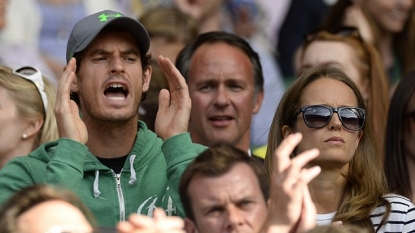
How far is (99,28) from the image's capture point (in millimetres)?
5941

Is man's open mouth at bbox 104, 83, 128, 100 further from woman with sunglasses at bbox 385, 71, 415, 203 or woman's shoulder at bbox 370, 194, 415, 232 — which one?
woman with sunglasses at bbox 385, 71, 415, 203

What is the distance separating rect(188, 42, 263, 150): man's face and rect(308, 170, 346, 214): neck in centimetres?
109

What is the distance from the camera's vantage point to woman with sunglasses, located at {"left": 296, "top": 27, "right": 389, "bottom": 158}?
748 cm

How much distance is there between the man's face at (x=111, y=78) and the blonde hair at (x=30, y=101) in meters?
1.02

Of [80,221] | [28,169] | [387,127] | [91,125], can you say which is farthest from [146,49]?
[80,221]

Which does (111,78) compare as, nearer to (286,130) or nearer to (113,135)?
Answer: (113,135)

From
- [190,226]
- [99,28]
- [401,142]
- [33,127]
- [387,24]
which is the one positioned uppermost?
[387,24]

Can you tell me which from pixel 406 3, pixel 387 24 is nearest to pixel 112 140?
pixel 387 24

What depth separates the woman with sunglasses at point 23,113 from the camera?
276 inches

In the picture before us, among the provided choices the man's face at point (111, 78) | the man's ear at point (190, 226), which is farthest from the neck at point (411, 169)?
the man's ear at point (190, 226)

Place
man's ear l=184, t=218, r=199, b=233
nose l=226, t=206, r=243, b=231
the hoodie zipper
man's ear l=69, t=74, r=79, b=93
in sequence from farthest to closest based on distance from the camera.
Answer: man's ear l=69, t=74, r=79, b=93 < the hoodie zipper < man's ear l=184, t=218, r=199, b=233 < nose l=226, t=206, r=243, b=231

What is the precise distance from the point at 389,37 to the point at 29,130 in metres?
2.87

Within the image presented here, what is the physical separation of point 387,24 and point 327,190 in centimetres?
293

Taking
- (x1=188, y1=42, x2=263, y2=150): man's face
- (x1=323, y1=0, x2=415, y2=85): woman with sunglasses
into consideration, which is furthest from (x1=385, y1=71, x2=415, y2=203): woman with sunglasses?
(x1=323, y1=0, x2=415, y2=85): woman with sunglasses
